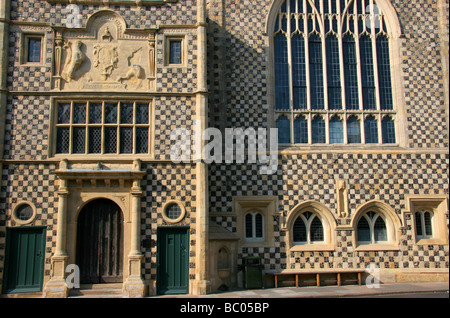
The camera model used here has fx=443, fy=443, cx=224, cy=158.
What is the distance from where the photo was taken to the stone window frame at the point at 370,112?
1945cm

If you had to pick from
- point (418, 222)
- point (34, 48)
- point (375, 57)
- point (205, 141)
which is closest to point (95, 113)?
point (34, 48)

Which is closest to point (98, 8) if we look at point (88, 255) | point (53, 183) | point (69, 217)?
point (53, 183)

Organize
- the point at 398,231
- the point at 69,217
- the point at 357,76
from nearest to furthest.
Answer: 1. the point at 69,217
2. the point at 398,231
3. the point at 357,76

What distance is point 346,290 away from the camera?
16781mm

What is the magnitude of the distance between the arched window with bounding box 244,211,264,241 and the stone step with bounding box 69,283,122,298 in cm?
563

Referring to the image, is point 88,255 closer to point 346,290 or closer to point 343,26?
point 346,290

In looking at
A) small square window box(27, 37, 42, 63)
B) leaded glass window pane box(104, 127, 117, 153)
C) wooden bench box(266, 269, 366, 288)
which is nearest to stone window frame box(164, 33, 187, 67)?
leaded glass window pane box(104, 127, 117, 153)

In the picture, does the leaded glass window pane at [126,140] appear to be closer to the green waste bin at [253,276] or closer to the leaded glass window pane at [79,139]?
the leaded glass window pane at [79,139]

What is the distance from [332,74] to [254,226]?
25.3 ft

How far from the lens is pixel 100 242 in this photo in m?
16.8

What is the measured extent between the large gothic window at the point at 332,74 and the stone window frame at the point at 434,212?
9.34 feet

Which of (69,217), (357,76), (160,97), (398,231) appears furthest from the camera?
(357,76)

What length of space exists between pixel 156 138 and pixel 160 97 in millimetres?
1667

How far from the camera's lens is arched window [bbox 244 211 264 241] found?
18.7 m
